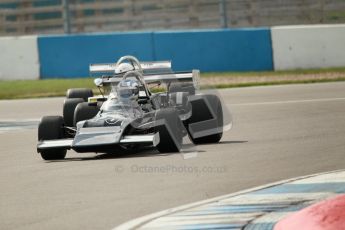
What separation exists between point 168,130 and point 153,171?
1403 millimetres

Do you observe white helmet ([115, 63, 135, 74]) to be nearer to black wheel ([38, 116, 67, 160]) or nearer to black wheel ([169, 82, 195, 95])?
black wheel ([169, 82, 195, 95])

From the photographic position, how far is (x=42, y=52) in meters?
26.7

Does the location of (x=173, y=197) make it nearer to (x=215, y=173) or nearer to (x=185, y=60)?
(x=215, y=173)

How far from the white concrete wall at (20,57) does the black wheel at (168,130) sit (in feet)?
47.7

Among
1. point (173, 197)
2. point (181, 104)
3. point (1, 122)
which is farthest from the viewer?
point (1, 122)

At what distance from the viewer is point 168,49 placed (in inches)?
1016

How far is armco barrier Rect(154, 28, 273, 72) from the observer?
25422mm

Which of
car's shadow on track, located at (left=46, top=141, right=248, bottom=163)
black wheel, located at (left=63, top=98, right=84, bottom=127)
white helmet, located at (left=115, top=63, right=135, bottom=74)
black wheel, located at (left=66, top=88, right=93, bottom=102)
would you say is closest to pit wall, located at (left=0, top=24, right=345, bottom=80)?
black wheel, located at (left=66, top=88, right=93, bottom=102)

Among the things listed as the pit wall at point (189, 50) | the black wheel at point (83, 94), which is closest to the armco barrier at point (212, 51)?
the pit wall at point (189, 50)

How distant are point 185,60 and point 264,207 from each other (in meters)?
17.6

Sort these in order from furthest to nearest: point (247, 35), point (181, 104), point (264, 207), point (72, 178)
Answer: point (247, 35) < point (181, 104) < point (72, 178) < point (264, 207)

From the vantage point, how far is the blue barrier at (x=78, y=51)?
26.3 meters

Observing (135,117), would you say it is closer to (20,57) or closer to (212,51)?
(212,51)

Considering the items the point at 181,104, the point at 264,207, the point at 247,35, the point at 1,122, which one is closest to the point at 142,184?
the point at 264,207
